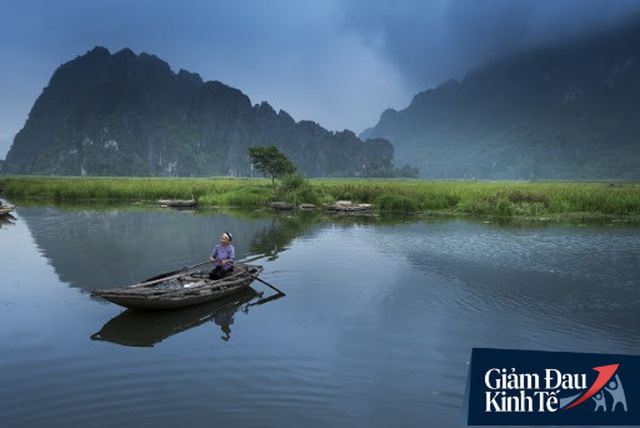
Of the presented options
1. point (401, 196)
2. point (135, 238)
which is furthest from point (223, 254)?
point (401, 196)

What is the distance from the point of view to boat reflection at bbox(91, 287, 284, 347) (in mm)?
9062

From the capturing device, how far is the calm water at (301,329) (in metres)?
6.59

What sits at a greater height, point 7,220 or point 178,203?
point 178,203

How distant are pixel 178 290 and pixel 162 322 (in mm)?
732

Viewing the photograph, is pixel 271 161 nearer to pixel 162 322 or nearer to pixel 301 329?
pixel 162 322

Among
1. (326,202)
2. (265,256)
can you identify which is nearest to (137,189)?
(326,202)

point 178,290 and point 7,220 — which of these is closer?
point 178,290

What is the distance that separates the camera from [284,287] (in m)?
13.3

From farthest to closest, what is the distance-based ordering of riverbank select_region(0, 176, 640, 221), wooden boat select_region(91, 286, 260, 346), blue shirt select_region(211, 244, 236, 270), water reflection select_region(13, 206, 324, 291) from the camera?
riverbank select_region(0, 176, 640, 221) → water reflection select_region(13, 206, 324, 291) → blue shirt select_region(211, 244, 236, 270) → wooden boat select_region(91, 286, 260, 346)

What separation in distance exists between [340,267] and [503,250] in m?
7.33

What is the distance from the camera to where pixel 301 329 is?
9.78 m

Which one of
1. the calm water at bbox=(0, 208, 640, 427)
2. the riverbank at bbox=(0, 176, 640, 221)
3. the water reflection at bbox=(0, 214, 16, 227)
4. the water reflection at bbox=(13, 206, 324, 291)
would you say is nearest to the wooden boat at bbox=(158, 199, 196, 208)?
the riverbank at bbox=(0, 176, 640, 221)

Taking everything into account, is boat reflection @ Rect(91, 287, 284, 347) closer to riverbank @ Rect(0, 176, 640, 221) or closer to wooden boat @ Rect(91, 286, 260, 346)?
wooden boat @ Rect(91, 286, 260, 346)

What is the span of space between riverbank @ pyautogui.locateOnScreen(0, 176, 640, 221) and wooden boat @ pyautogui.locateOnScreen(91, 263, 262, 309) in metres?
23.5
